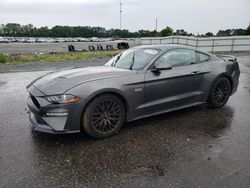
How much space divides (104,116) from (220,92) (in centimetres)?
292

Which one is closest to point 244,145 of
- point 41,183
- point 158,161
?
point 158,161

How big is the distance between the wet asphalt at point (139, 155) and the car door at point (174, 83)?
0.38 m

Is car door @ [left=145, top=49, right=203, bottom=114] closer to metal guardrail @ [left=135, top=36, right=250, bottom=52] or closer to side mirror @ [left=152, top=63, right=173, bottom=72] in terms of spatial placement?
side mirror @ [left=152, top=63, right=173, bottom=72]

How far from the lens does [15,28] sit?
121125mm

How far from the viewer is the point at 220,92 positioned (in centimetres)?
564

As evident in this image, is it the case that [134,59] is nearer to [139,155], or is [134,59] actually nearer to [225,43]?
[139,155]

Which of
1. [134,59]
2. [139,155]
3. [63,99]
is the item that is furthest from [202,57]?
[63,99]

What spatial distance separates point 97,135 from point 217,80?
2971 millimetres

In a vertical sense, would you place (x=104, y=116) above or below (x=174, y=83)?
below

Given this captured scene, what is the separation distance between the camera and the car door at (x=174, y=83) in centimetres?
453

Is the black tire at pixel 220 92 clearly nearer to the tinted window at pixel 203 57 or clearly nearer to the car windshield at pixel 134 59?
the tinted window at pixel 203 57

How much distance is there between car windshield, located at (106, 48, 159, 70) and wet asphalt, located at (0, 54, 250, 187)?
1.09m

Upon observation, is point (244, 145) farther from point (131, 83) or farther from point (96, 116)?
point (96, 116)

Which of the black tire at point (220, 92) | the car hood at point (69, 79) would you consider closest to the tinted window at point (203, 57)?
the black tire at point (220, 92)
